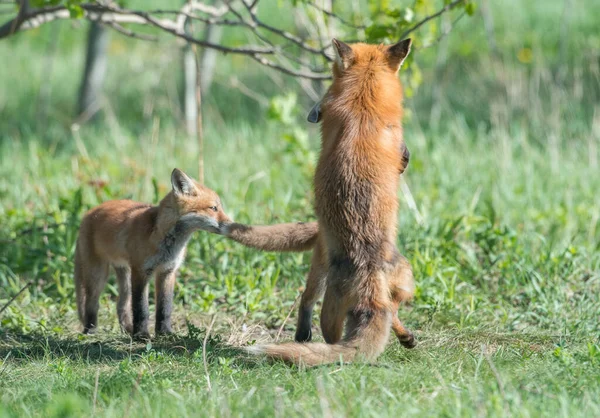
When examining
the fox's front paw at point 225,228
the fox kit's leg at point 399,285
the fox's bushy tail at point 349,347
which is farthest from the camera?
the fox's front paw at point 225,228

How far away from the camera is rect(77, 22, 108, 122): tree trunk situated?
39.1 feet

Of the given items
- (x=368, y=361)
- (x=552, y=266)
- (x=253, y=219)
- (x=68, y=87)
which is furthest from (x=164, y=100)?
(x=368, y=361)

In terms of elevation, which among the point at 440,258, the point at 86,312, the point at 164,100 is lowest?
the point at 86,312

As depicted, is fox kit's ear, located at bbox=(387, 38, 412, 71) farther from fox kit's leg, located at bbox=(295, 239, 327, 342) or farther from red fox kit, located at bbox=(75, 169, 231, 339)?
red fox kit, located at bbox=(75, 169, 231, 339)

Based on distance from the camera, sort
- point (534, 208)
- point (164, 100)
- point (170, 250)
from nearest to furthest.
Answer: point (170, 250), point (534, 208), point (164, 100)

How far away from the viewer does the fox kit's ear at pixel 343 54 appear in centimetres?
500

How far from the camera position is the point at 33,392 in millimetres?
4309

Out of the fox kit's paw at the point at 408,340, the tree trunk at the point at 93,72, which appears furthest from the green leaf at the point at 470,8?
the tree trunk at the point at 93,72

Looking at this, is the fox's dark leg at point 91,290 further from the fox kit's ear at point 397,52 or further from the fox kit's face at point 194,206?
the fox kit's ear at point 397,52

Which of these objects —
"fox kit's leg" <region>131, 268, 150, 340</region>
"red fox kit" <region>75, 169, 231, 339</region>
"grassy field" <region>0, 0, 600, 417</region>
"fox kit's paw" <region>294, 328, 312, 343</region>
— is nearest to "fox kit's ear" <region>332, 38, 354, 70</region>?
"red fox kit" <region>75, 169, 231, 339</region>

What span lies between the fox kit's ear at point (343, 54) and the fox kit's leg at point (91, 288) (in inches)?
98.6

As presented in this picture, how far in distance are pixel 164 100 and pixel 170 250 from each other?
8.39m

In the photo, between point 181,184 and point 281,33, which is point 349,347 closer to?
Result: point 181,184

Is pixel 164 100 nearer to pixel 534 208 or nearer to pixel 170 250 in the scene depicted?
pixel 534 208
